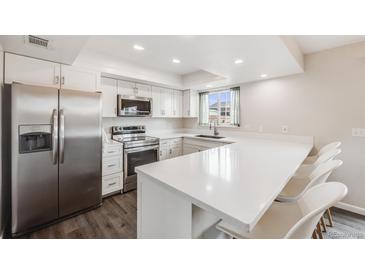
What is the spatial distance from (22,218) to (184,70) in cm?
338

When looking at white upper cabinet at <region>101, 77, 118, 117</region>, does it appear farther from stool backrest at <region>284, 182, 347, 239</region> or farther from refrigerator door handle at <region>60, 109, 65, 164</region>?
stool backrest at <region>284, 182, 347, 239</region>

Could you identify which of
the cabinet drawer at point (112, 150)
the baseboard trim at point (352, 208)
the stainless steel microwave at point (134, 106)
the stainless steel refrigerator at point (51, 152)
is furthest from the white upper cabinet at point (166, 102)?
the baseboard trim at point (352, 208)

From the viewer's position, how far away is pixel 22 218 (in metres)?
1.77

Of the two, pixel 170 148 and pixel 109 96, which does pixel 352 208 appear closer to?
pixel 170 148

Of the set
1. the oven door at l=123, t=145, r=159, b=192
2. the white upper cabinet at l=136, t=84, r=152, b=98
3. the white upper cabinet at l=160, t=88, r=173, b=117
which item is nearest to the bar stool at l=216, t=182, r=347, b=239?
the oven door at l=123, t=145, r=159, b=192

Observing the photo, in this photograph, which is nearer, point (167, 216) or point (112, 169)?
point (167, 216)

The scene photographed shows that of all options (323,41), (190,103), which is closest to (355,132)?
(323,41)

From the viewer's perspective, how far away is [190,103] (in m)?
4.16

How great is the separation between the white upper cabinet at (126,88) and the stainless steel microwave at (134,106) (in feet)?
0.42

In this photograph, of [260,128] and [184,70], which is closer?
[260,128]

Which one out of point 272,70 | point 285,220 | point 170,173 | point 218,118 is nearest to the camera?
point 285,220

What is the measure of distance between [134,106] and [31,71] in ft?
5.17
